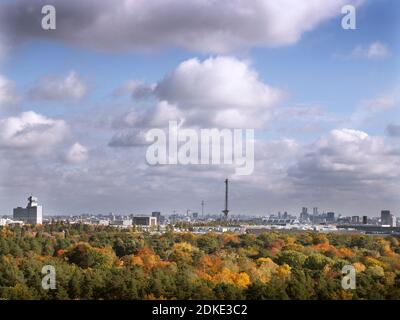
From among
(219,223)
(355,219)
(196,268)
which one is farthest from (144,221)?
(196,268)

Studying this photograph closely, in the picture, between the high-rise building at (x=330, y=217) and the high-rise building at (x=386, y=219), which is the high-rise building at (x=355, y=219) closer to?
the high-rise building at (x=330, y=217)

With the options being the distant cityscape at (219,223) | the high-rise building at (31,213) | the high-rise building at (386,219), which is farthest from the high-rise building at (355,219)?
the high-rise building at (31,213)

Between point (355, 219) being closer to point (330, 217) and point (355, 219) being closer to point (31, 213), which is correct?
point (330, 217)

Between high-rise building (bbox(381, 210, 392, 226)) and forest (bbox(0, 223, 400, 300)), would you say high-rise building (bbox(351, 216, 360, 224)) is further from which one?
forest (bbox(0, 223, 400, 300))

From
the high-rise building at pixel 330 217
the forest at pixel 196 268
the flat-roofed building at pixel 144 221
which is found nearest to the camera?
the forest at pixel 196 268

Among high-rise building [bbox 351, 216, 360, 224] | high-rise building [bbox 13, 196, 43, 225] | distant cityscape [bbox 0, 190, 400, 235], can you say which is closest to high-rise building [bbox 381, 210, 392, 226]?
distant cityscape [bbox 0, 190, 400, 235]
